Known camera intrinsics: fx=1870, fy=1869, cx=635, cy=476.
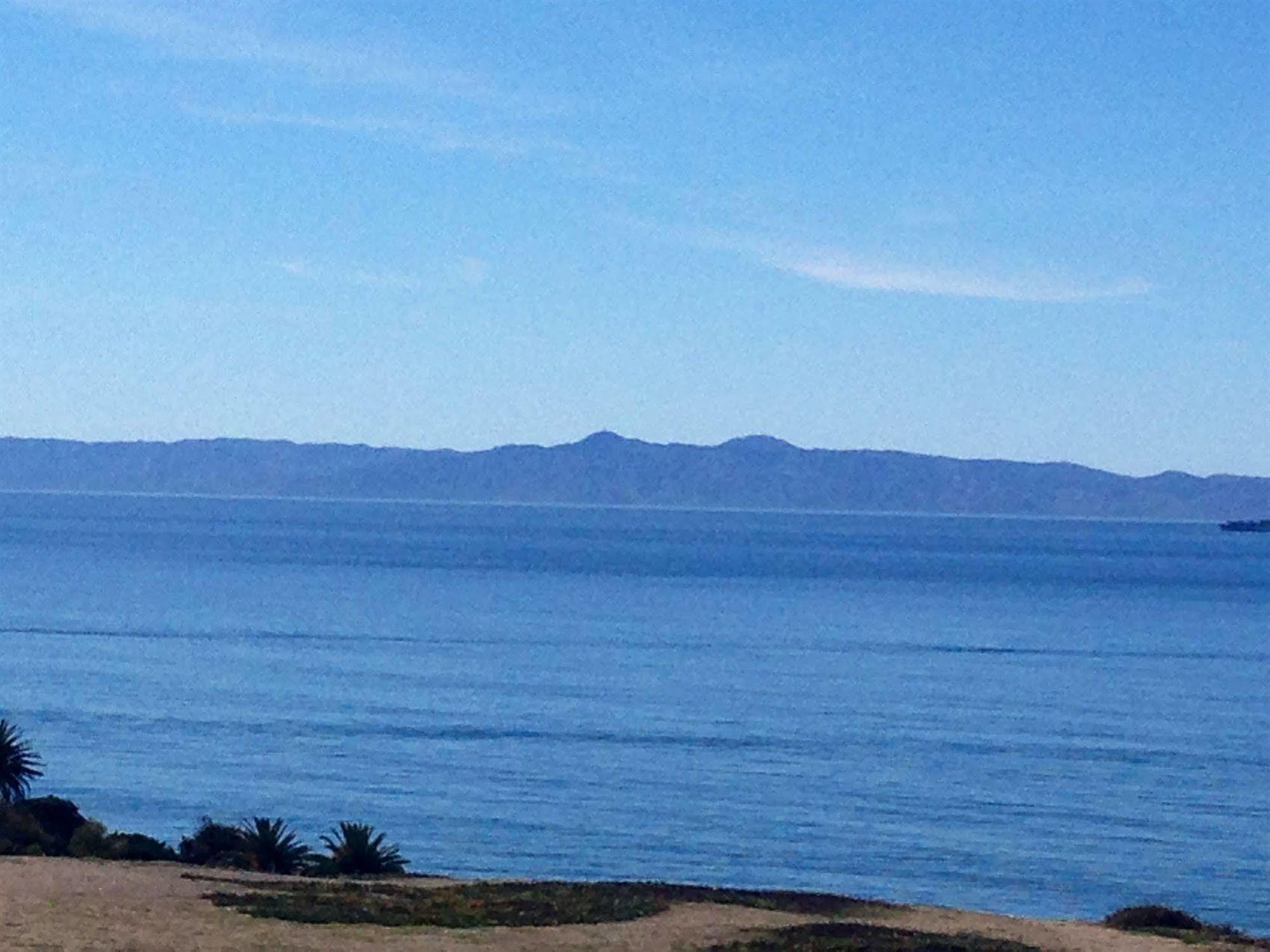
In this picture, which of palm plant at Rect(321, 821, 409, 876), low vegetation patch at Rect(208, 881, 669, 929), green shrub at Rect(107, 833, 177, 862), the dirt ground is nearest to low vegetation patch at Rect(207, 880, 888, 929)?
low vegetation patch at Rect(208, 881, 669, 929)

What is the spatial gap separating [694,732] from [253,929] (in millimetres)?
35502

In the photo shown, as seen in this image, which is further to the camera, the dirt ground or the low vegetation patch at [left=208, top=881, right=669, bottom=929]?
the low vegetation patch at [left=208, top=881, right=669, bottom=929]

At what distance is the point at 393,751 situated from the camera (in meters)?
48.1

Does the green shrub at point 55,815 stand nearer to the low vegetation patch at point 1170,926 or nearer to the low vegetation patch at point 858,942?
the low vegetation patch at point 858,942

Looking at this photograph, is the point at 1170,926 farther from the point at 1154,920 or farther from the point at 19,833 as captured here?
the point at 19,833

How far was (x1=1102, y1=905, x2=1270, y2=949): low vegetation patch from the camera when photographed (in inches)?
845

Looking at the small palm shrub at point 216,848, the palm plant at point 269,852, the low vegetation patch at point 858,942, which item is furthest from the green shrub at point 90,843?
the low vegetation patch at point 858,942

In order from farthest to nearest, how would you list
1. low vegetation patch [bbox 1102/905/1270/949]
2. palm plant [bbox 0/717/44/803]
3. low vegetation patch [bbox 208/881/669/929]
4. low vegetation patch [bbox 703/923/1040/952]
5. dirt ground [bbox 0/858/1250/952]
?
palm plant [bbox 0/717/44/803], low vegetation patch [bbox 1102/905/1270/949], low vegetation patch [bbox 208/881/669/929], low vegetation patch [bbox 703/923/1040/952], dirt ground [bbox 0/858/1250/952]

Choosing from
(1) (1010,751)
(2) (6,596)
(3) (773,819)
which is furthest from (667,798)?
(2) (6,596)

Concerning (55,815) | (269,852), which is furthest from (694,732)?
(269,852)

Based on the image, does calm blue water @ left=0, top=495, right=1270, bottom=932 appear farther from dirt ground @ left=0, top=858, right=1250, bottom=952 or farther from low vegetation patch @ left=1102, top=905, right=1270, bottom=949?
dirt ground @ left=0, top=858, right=1250, bottom=952

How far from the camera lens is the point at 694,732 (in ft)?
174

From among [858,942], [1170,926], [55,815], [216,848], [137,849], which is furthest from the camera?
[55,815]

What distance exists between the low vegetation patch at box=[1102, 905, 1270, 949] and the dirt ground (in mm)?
555
